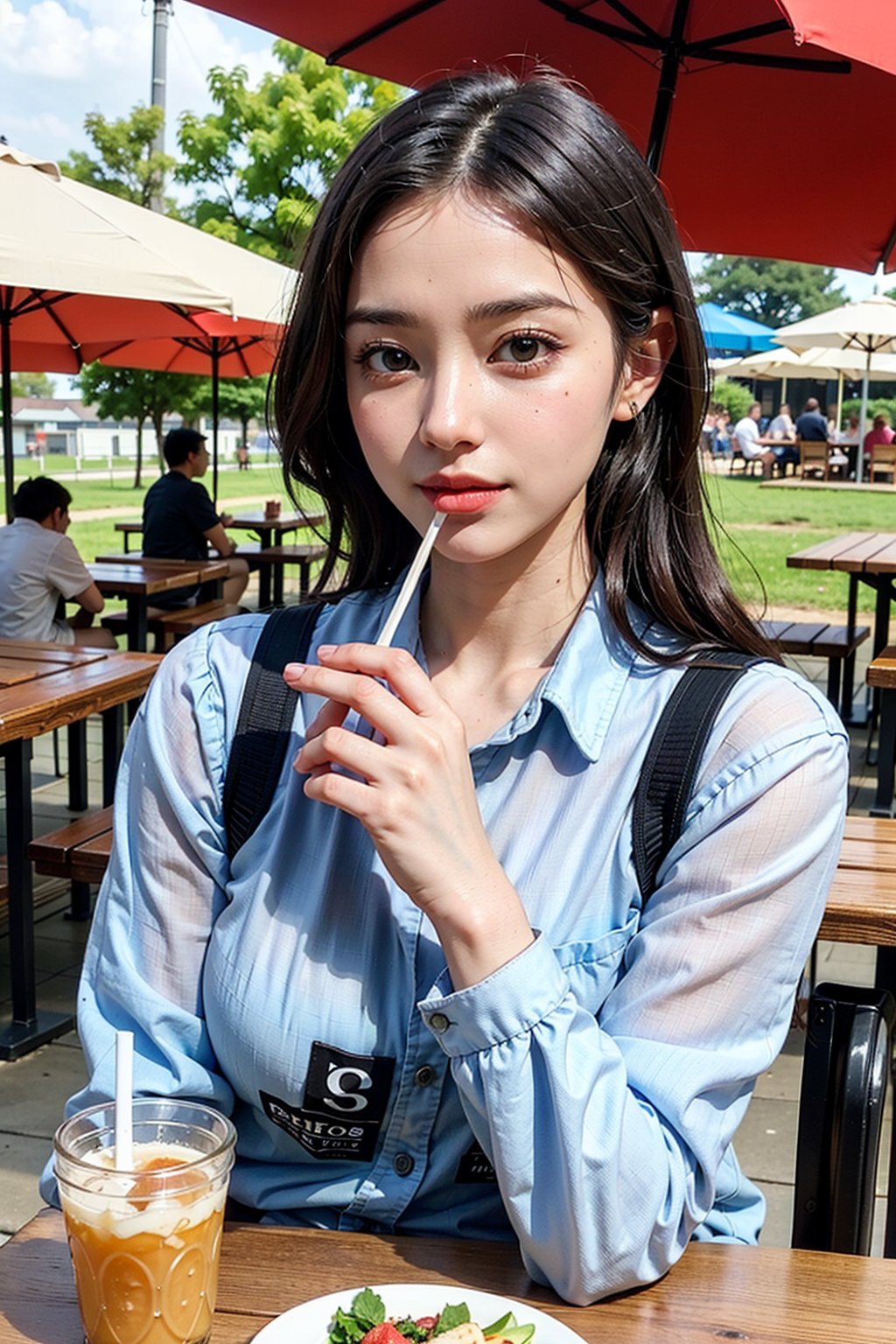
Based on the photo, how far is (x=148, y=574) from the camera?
7363 mm

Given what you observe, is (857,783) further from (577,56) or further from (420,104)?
(420,104)

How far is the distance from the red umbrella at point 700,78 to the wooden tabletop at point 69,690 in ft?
6.66

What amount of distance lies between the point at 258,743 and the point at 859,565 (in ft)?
17.4

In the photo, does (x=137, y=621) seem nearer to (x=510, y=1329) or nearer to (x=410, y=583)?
(x=410, y=583)

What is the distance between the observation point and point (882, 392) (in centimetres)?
6159

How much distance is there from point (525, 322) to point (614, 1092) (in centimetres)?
69

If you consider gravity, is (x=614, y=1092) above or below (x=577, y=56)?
below

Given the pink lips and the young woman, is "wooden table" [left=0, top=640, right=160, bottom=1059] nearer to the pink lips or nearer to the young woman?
the young woman

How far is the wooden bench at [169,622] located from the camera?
7515mm

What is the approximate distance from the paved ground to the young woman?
1.88 meters

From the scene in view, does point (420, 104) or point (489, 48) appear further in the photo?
point (489, 48)

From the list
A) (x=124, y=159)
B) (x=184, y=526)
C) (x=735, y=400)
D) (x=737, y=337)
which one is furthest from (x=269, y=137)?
(x=735, y=400)

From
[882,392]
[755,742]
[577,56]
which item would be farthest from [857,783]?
[882,392]

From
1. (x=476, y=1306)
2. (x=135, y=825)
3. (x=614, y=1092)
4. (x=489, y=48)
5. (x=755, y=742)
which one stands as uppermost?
(x=489, y=48)
